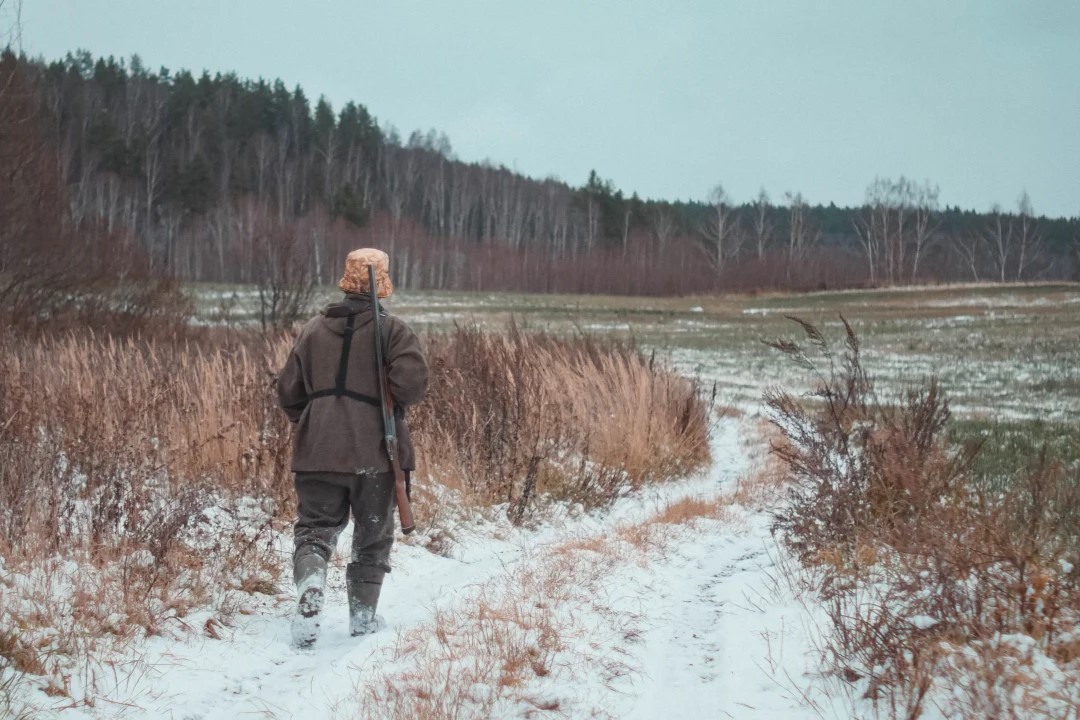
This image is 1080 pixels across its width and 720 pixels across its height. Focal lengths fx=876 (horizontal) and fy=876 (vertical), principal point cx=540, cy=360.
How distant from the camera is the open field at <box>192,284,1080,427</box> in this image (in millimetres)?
18062

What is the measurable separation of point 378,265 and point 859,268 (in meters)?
83.2

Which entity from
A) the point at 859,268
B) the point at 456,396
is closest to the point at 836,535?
the point at 456,396

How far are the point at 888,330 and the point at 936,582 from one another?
3144 cm

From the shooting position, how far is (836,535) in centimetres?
542

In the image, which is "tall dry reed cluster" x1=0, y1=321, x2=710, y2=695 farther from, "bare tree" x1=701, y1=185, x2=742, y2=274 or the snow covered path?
"bare tree" x1=701, y1=185, x2=742, y2=274

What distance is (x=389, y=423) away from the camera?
4281mm

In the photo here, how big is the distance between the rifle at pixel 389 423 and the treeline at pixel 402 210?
5310 cm

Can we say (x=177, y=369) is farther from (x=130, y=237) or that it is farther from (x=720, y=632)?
(x=130, y=237)

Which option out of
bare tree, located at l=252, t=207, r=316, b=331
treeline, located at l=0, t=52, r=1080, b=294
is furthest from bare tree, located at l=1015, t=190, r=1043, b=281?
bare tree, located at l=252, t=207, r=316, b=331

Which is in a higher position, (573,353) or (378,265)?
(378,265)

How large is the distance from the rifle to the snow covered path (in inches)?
23.3

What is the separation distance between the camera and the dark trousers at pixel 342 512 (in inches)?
170

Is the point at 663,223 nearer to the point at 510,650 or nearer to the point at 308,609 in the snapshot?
the point at 308,609

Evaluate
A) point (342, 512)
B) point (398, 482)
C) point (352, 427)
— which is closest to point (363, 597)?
point (342, 512)
